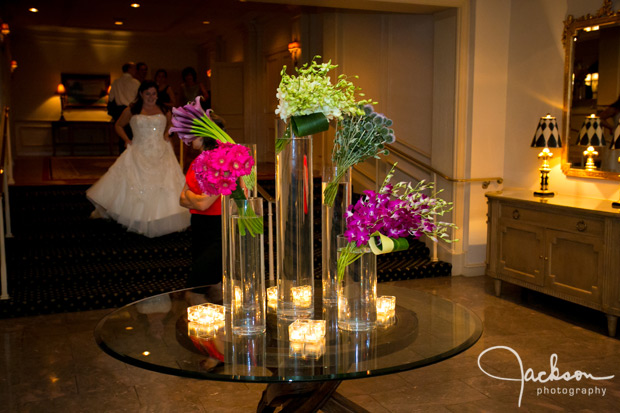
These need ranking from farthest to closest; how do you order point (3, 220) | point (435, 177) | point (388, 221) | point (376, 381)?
point (3, 220) → point (435, 177) → point (376, 381) → point (388, 221)

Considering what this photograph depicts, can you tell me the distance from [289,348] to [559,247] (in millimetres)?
3687

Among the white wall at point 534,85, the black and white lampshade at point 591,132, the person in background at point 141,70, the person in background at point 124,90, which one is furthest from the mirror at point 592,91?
the person in background at point 141,70

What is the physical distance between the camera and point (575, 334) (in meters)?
4.86

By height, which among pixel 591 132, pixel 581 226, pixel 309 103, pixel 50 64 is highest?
pixel 50 64

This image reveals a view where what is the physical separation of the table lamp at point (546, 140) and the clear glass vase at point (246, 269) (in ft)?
13.4

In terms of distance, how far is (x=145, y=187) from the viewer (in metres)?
6.88

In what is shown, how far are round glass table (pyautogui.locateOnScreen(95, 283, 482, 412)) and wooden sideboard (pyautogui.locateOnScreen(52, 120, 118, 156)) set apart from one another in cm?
1271

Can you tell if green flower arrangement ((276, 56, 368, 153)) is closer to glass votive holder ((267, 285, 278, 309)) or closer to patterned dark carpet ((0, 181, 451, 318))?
glass votive holder ((267, 285, 278, 309))

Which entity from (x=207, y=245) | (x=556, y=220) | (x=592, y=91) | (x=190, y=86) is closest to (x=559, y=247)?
(x=556, y=220)

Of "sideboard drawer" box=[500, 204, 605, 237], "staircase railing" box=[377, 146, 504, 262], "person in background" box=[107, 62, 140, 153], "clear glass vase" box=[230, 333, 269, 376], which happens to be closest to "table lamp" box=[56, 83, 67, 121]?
"person in background" box=[107, 62, 140, 153]

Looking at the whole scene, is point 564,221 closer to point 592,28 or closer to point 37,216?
point 592,28

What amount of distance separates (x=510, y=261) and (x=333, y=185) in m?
3.82

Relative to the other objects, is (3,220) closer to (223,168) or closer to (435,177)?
(435,177)

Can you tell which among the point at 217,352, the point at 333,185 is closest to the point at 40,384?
the point at 217,352
